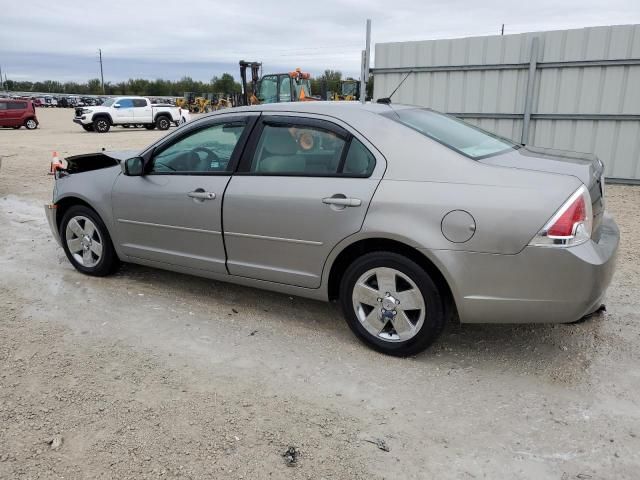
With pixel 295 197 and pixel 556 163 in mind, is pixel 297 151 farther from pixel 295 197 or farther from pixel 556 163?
pixel 556 163

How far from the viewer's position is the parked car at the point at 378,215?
3.00m

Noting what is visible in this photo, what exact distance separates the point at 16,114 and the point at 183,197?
30092mm

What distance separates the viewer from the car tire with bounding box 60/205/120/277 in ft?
16.1

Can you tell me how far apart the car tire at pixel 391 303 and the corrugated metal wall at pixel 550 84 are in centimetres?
750

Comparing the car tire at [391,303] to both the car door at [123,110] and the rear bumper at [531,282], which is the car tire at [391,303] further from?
the car door at [123,110]

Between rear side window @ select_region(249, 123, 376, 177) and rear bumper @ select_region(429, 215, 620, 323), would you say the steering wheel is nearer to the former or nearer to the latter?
rear side window @ select_region(249, 123, 376, 177)

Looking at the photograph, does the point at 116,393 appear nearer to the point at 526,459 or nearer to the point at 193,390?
the point at 193,390

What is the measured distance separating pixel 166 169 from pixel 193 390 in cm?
201

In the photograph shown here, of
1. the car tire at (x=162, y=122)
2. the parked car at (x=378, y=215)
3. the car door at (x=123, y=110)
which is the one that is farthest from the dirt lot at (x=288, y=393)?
the car tire at (x=162, y=122)

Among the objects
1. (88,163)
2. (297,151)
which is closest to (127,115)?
(88,163)

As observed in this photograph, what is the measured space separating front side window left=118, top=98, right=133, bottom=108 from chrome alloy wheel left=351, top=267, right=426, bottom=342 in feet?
91.7

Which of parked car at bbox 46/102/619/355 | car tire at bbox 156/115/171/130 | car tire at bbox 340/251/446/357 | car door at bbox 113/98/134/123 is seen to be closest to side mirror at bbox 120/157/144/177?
parked car at bbox 46/102/619/355

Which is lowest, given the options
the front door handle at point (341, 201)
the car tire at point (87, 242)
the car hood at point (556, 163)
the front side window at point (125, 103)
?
A: the car tire at point (87, 242)

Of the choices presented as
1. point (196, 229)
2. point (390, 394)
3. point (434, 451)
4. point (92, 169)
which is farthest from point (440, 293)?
point (92, 169)
